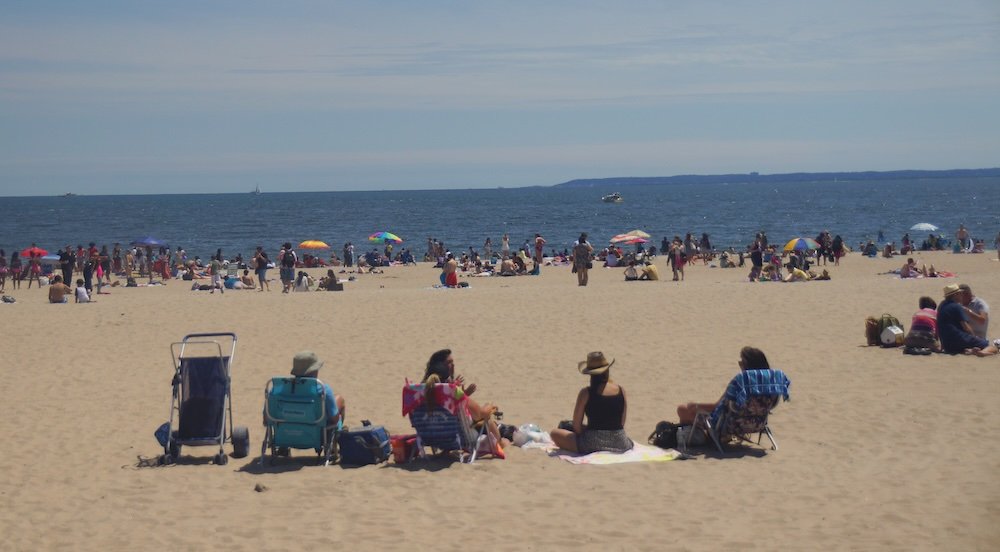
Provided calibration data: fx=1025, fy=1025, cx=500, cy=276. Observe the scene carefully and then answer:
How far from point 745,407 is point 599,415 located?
44.6 inches

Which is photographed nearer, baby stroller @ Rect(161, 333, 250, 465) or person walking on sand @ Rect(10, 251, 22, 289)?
baby stroller @ Rect(161, 333, 250, 465)

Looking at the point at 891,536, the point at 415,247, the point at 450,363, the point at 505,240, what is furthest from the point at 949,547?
the point at 415,247

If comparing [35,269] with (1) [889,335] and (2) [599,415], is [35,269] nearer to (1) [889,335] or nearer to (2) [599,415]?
(1) [889,335]

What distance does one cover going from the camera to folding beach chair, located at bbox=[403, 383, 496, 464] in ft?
26.0

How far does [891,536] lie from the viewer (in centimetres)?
601

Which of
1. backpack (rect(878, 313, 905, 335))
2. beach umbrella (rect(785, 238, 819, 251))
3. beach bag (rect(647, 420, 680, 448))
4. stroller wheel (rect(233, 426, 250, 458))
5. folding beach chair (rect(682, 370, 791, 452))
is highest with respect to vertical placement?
beach umbrella (rect(785, 238, 819, 251))

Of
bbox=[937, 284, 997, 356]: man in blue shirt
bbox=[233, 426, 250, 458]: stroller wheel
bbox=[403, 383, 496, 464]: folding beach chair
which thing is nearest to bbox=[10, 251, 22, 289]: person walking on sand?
bbox=[233, 426, 250, 458]: stroller wheel

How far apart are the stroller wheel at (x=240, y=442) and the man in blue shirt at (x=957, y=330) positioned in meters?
8.45

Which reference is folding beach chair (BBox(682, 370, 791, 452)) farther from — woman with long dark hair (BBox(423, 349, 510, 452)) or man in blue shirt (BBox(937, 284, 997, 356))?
man in blue shirt (BBox(937, 284, 997, 356))

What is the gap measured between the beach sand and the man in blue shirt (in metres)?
0.23

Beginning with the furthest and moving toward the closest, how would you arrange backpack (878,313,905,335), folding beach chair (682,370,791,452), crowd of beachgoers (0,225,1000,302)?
crowd of beachgoers (0,225,1000,302) → backpack (878,313,905,335) → folding beach chair (682,370,791,452)

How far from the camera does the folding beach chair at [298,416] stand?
7.94 metres

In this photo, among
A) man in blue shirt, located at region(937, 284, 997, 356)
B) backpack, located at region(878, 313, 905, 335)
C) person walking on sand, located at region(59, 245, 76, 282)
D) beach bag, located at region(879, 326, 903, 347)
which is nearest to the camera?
man in blue shirt, located at region(937, 284, 997, 356)

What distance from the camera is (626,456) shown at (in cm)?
800
